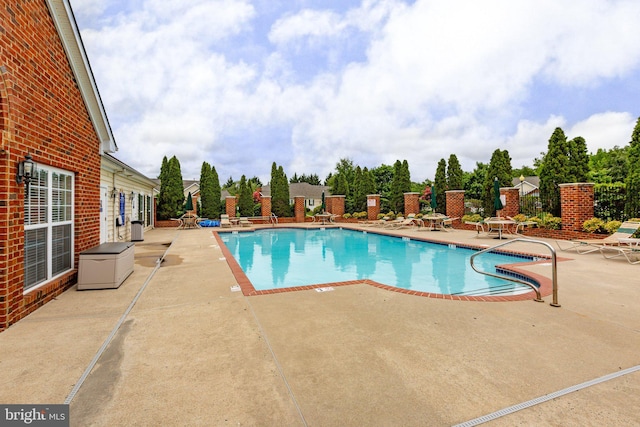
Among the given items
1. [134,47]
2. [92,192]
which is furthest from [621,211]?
[134,47]

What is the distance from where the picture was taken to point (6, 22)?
3600 mm

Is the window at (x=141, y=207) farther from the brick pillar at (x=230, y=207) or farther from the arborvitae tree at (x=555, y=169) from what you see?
the arborvitae tree at (x=555, y=169)

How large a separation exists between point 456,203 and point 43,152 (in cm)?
1889

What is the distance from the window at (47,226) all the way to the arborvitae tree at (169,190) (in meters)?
16.5

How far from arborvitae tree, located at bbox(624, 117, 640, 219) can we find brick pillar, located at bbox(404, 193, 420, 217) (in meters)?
11.0

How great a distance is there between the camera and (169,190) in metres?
20.9

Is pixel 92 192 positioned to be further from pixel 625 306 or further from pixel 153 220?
pixel 153 220

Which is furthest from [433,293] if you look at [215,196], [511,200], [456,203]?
[215,196]

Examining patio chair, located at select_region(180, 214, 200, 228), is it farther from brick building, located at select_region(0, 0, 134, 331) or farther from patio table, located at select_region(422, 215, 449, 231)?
patio table, located at select_region(422, 215, 449, 231)

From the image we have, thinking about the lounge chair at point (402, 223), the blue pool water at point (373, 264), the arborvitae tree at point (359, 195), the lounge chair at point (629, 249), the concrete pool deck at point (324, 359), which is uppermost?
the arborvitae tree at point (359, 195)

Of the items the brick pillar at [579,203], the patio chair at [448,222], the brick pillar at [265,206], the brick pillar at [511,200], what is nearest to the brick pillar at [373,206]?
the patio chair at [448,222]

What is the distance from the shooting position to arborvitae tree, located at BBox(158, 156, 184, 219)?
68.6 feet

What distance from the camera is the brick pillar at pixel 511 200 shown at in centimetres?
1510

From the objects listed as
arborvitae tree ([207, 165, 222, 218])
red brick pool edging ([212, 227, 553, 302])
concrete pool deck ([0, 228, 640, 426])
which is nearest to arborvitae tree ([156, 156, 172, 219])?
arborvitae tree ([207, 165, 222, 218])
